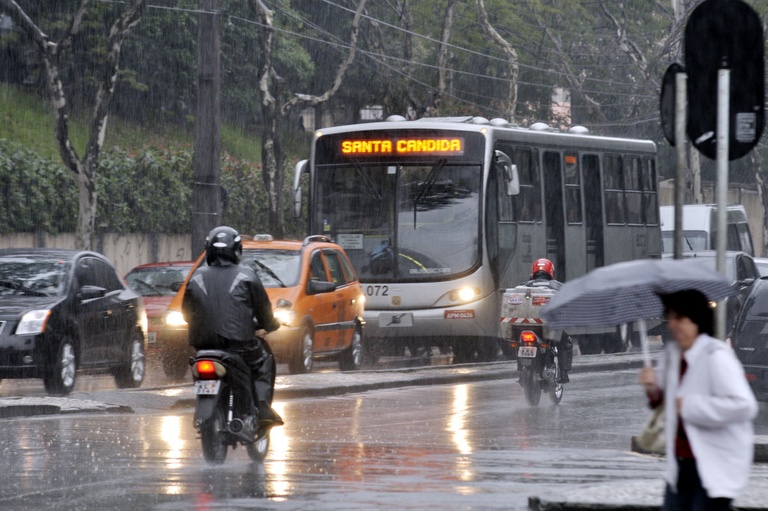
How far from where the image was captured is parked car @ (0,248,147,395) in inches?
634

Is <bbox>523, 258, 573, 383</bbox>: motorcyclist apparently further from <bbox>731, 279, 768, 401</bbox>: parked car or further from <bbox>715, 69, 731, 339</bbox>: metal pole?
<bbox>715, 69, 731, 339</bbox>: metal pole

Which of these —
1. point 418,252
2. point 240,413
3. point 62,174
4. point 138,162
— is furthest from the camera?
point 138,162

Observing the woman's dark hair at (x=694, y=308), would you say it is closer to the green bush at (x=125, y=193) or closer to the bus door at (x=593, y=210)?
the bus door at (x=593, y=210)

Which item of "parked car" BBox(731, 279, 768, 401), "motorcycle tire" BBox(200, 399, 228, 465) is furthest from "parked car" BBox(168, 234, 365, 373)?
"motorcycle tire" BBox(200, 399, 228, 465)

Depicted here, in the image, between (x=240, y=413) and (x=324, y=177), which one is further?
(x=324, y=177)

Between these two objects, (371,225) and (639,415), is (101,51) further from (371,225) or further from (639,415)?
(639,415)

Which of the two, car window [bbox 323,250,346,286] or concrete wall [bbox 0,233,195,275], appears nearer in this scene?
car window [bbox 323,250,346,286]

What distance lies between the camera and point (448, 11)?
139 ft

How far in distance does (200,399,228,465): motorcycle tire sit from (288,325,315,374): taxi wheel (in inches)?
342

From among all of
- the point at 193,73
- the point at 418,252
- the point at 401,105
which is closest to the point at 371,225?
the point at 418,252

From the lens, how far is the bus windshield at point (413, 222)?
23.7m

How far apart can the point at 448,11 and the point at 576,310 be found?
120ft

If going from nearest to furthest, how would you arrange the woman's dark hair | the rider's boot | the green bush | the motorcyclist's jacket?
the woman's dark hair → the motorcyclist's jacket → the rider's boot → the green bush

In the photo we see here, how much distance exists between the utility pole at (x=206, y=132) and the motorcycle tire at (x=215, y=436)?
10894mm
